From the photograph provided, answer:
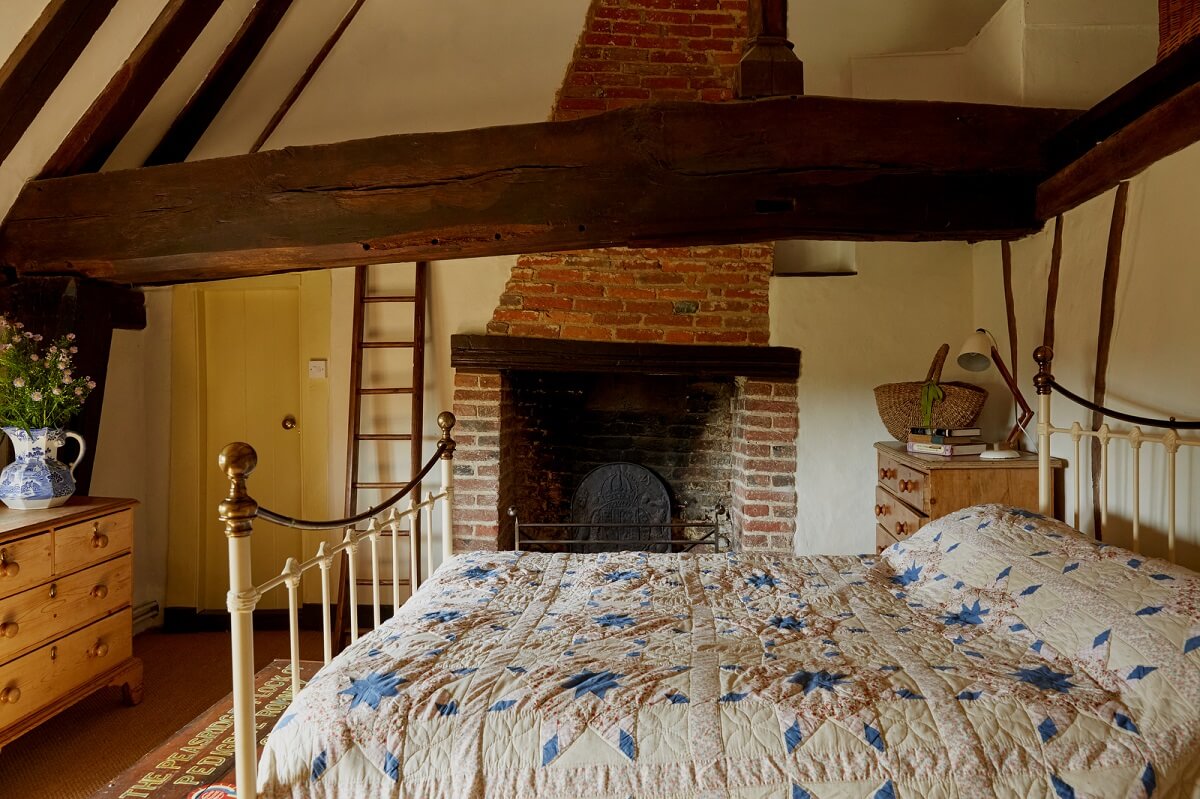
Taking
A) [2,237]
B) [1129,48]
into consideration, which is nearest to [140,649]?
[2,237]

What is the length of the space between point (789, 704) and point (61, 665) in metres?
2.66

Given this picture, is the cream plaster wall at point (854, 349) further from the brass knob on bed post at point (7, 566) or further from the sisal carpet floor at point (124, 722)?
the brass knob on bed post at point (7, 566)

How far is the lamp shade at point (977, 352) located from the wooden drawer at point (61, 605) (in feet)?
11.5

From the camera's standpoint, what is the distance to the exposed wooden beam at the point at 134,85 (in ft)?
→ 9.08

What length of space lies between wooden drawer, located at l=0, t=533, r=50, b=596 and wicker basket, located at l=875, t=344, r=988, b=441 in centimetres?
328

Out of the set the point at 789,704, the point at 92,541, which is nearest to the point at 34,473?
the point at 92,541

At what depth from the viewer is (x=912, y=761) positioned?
1303mm

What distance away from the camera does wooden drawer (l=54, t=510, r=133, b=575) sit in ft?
8.91

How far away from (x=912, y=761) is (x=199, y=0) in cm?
329

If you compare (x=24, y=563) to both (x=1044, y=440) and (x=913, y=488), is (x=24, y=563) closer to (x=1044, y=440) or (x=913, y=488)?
(x=913, y=488)

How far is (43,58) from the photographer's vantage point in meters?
2.48

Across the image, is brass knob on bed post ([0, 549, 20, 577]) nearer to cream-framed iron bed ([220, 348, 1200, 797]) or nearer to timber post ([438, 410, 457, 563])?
cream-framed iron bed ([220, 348, 1200, 797])

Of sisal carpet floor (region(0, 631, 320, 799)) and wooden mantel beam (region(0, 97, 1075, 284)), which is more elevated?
wooden mantel beam (region(0, 97, 1075, 284))

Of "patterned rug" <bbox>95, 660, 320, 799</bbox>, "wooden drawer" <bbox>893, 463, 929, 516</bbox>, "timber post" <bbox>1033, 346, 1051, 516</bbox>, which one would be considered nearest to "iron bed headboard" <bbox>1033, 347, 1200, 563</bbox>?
"timber post" <bbox>1033, 346, 1051, 516</bbox>
